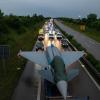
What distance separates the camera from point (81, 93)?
24.3m

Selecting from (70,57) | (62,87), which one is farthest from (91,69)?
(62,87)

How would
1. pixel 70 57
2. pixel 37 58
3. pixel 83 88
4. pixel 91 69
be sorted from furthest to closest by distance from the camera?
1. pixel 91 69
2. pixel 70 57
3. pixel 37 58
4. pixel 83 88

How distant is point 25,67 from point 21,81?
→ 22.1 ft

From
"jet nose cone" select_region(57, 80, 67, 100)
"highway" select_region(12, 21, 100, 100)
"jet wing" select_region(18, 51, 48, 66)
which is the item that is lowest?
"highway" select_region(12, 21, 100, 100)

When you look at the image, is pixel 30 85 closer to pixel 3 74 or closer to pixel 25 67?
pixel 3 74

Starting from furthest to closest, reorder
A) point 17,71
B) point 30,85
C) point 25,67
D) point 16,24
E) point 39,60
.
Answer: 1. point 16,24
2. point 25,67
3. point 17,71
4. point 39,60
5. point 30,85

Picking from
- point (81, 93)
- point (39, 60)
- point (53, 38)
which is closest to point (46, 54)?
point (39, 60)

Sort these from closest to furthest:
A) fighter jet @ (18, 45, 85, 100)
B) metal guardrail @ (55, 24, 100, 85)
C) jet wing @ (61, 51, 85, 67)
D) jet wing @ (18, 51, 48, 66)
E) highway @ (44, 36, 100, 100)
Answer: fighter jet @ (18, 45, 85, 100)
highway @ (44, 36, 100, 100)
metal guardrail @ (55, 24, 100, 85)
jet wing @ (18, 51, 48, 66)
jet wing @ (61, 51, 85, 67)

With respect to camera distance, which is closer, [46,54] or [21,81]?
[21,81]

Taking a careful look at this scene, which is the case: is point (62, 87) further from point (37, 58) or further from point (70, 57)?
point (70, 57)

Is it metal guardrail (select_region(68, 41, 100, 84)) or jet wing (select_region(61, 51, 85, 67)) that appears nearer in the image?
metal guardrail (select_region(68, 41, 100, 84))

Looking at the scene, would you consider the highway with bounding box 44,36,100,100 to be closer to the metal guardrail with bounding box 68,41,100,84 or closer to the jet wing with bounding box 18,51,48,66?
the metal guardrail with bounding box 68,41,100,84

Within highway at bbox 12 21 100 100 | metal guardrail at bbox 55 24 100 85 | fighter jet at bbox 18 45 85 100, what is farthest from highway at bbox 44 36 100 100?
fighter jet at bbox 18 45 85 100

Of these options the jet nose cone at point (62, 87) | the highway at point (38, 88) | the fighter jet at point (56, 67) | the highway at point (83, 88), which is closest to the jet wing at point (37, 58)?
the fighter jet at point (56, 67)
